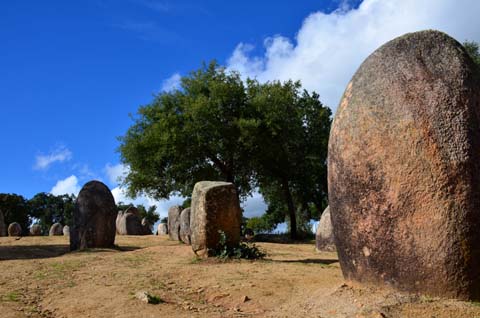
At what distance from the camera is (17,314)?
261 inches

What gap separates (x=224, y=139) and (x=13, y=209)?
41.0m

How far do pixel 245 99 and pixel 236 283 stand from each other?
21.2 meters

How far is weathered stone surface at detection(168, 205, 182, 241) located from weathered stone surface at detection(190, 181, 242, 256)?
431 inches

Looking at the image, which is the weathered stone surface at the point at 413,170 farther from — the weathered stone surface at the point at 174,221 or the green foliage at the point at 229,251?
the weathered stone surface at the point at 174,221

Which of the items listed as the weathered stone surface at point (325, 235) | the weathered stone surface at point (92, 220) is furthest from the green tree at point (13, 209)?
the weathered stone surface at point (325, 235)

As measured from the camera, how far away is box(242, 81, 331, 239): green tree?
1060 inches

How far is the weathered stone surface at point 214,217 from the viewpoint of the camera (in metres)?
12.0

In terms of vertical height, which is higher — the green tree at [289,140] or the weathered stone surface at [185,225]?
the green tree at [289,140]

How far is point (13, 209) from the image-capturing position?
5747 cm

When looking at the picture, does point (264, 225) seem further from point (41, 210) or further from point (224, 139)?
point (41, 210)

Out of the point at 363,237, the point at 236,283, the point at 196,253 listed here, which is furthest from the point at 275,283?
the point at 196,253

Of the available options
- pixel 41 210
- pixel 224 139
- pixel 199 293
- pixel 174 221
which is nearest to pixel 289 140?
pixel 224 139

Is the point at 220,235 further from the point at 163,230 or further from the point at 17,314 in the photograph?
the point at 163,230

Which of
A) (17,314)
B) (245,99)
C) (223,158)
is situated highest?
(245,99)
